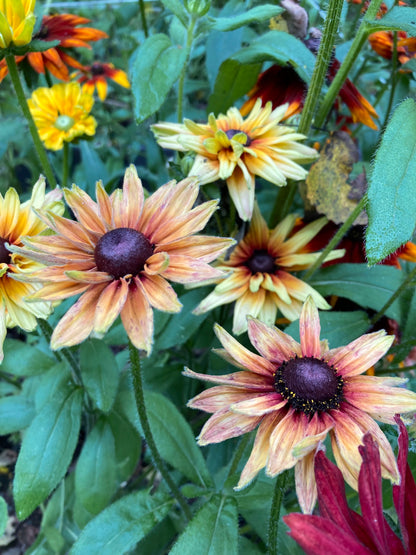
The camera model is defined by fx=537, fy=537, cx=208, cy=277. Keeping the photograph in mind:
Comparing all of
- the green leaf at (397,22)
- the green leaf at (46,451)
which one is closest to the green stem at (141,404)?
the green leaf at (46,451)

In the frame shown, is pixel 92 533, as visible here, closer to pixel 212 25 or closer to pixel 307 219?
pixel 307 219

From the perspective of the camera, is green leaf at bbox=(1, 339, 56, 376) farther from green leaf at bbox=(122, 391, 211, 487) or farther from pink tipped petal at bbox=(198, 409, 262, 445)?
pink tipped petal at bbox=(198, 409, 262, 445)

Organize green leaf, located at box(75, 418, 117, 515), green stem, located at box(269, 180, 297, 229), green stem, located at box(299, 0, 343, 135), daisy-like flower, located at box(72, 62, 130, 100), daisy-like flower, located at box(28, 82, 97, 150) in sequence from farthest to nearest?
daisy-like flower, located at box(72, 62, 130, 100), daisy-like flower, located at box(28, 82, 97, 150), green stem, located at box(269, 180, 297, 229), green leaf, located at box(75, 418, 117, 515), green stem, located at box(299, 0, 343, 135)

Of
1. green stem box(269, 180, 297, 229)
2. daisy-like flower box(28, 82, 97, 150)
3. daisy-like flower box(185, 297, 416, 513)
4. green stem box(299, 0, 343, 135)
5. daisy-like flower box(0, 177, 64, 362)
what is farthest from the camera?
daisy-like flower box(28, 82, 97, 150)

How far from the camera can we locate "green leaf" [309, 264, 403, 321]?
891 mm

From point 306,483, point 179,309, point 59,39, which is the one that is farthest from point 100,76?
point 306,483

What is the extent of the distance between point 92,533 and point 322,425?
1.30 ft

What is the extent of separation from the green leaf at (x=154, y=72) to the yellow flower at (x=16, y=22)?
0.56 feet

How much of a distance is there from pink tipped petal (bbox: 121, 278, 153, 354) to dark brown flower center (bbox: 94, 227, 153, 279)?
21mm

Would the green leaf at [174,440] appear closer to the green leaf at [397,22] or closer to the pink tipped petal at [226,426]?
the pink tipped petal at [226,426]

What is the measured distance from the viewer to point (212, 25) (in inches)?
33.4

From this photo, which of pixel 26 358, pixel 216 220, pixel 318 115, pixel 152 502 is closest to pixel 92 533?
pixel 152 502

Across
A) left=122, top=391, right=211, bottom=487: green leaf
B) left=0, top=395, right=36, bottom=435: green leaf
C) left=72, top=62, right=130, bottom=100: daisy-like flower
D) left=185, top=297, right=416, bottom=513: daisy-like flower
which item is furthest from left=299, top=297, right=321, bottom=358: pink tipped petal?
left=72, top=62, right=130, bottom=100: daisy-like flower

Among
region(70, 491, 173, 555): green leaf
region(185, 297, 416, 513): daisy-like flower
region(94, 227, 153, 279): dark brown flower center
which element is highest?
region(94, 227, 153, 279): dark brown flower center
